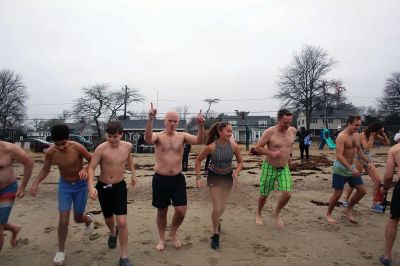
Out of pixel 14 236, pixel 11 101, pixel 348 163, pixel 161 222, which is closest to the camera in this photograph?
pixel 14 236

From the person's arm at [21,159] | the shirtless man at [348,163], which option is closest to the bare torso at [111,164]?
the person's arm at [21,159]

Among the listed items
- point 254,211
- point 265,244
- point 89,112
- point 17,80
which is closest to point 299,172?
point 254,211

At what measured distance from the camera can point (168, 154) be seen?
4.86 m

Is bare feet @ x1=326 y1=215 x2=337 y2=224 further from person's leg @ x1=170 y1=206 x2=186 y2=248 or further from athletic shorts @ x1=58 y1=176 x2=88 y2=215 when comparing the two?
athletic shorts @ x1=58 y1=176 x2=88 y2=215

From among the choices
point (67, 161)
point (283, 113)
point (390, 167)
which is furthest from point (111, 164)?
point (390, 167)

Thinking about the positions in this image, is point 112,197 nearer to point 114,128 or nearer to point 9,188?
point 114,128

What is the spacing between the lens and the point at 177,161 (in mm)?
4895

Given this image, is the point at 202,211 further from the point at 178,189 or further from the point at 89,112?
the point at 89,112

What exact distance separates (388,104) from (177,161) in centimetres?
5615

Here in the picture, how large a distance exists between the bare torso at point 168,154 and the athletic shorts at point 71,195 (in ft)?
3.34

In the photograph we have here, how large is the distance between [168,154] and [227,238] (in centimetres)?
159

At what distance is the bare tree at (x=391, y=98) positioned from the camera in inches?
2074

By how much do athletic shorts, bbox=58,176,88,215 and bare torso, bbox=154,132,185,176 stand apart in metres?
1.02

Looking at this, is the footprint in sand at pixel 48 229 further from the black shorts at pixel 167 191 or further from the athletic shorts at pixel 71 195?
the black shorts at pixel 167 191
